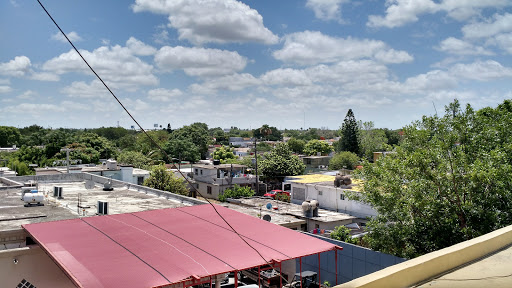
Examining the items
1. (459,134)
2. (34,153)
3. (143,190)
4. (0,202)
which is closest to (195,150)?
(34,153)

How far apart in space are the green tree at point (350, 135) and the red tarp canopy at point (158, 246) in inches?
2104

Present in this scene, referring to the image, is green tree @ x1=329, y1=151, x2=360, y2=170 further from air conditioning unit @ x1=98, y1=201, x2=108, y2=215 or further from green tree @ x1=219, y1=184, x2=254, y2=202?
air conditioning unit @ x1=98, y1=201, x2=108, y2=215

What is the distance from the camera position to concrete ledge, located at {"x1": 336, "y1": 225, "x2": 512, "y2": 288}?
3.85m

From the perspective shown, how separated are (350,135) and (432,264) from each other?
62.0 m

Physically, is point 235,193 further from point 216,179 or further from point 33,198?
point 33,198

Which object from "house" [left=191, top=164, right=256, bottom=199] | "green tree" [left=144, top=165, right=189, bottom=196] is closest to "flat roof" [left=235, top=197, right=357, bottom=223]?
"green tree" [left=144, top=165, right=189, bottom=196]

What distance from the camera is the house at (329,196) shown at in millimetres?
25000

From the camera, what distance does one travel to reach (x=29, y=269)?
11.6 m

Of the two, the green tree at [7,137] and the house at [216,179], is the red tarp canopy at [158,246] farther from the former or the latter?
the green tree at [7,137]

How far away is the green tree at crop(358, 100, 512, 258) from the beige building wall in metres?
10.0

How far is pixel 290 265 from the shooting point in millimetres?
15867

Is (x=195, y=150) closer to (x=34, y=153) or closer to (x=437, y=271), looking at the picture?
(x=34, y=153)

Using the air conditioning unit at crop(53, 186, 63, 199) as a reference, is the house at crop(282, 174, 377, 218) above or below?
below

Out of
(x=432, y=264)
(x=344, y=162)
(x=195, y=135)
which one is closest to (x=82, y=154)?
(x=195, y=135)
